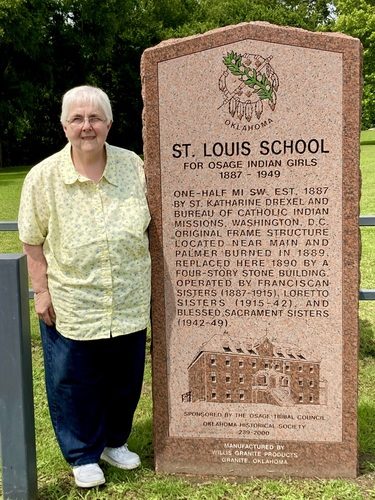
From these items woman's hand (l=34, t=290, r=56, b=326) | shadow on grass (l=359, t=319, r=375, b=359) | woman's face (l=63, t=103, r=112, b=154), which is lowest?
shadow on grass (l=359, t=319, r=375, b=359)

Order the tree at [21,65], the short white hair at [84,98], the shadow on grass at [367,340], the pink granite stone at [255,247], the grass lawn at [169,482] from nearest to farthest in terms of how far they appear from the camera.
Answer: the short white hair at [84,98] < the pink granite stone at [255,247] < the grass lawn at [169,482] < the shadow on grass at [367,340] < the tree at [21,65]

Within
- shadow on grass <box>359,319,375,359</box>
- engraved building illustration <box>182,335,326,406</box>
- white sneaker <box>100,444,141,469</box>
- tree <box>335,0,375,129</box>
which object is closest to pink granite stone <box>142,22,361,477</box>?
engraved building illustration <box>182,335,326,406</box>

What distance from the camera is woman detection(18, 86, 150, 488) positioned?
2977 mm

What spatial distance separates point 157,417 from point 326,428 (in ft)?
2.84

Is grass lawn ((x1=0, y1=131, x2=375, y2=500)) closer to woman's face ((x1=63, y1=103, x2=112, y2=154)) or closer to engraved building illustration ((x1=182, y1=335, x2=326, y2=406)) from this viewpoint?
engraved building illustration ((x1=182, y1=335, x2=326, y2=406))

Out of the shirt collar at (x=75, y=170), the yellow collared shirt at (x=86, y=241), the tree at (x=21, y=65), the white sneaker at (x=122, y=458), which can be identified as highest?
the tree at (x=21, y=65)

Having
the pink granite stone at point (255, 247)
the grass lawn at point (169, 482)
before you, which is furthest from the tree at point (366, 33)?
the pink granite stone at point (255, 247)

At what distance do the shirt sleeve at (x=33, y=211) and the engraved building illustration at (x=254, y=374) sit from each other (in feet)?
3.32

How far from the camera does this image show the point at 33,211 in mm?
3012

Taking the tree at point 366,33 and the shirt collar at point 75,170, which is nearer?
the shirt collar at point 75,170

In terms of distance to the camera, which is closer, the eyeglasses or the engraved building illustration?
the eyeglasses

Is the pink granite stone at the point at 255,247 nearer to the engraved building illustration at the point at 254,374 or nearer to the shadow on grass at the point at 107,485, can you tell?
the engraved building illustration at the point at 254,374

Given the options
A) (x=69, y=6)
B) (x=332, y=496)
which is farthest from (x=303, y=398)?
(x=69, y=6)

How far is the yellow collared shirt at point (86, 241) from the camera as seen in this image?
297 centimetres
